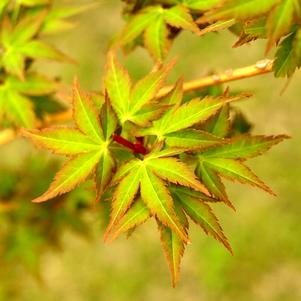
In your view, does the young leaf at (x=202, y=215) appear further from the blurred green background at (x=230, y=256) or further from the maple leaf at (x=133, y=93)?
the blurred green background at (x=230, y=256)

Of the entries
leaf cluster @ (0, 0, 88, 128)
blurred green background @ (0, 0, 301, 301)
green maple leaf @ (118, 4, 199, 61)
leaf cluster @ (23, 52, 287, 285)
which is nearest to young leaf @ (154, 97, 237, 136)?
leaf cluster @ (23, 52, 287, 285)

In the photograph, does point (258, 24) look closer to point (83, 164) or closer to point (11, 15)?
point (83, 164)

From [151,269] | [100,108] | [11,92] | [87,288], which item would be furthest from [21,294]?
[100,108]

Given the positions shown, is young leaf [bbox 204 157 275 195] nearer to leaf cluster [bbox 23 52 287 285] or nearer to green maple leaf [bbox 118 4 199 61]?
leaf cluster [bbox 23 52 287 285]

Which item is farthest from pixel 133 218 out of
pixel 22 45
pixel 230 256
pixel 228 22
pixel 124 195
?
pixel 230 256

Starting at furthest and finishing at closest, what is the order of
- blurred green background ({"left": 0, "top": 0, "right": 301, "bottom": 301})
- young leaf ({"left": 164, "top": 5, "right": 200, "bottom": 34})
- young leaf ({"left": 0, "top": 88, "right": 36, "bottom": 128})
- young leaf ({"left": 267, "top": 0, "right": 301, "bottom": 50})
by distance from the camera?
blurred green background ({"left": 0, "top": 0, "right": 301, "bottom": 301}), young leaf ({"left": 0, "top": 88, "right": 36, "bottom": 128}), young leaf ({"left": 164, "top": 5, "right": 200, "bottom": 34}), young leaf ({"left": 267, "top": 0, "right": 301, "bottom": 50})

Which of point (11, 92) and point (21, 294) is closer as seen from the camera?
point (11, 92)
